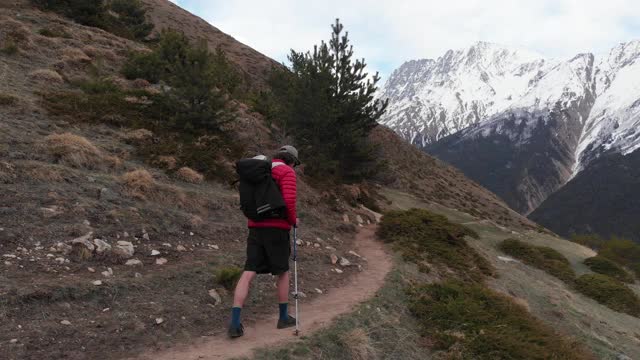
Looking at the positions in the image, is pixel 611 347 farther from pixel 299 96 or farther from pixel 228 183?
pixel 299 96

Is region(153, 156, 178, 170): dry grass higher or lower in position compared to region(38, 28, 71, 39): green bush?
lower

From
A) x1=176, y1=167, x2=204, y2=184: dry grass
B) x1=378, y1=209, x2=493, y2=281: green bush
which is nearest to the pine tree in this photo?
x1=378, y1=209, x2=493, y2=281: green bush

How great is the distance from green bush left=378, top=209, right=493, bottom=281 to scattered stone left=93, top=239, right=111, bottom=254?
325 inches

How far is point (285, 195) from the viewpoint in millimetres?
6848

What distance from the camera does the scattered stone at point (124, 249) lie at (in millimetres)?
8406

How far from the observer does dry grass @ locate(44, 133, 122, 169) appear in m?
11.0

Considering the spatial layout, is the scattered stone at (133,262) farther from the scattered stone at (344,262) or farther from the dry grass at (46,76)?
the dry grass at (46,76)

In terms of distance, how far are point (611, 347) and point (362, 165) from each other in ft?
38.2

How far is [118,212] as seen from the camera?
31.3 feet

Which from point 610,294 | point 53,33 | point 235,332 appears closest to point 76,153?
point 235,332

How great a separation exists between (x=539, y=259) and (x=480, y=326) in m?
15.1

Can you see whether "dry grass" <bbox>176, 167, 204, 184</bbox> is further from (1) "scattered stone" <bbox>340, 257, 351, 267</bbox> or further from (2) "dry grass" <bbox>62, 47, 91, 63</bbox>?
(2) "dry grass" <bbox>62, 47, 91, 63</bbox>

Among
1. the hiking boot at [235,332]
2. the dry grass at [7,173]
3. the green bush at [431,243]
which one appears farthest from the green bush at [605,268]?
the dry grass at [7,173]

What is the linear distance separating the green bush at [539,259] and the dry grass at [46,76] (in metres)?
Result: 20.9
